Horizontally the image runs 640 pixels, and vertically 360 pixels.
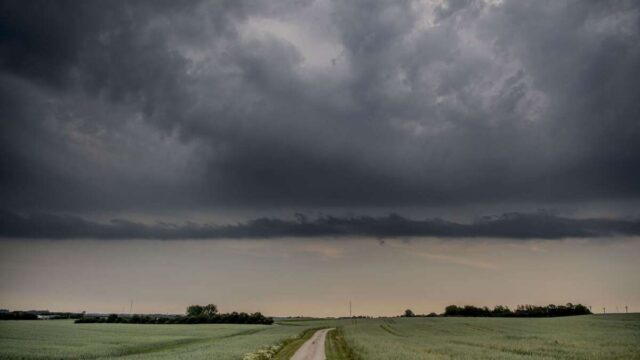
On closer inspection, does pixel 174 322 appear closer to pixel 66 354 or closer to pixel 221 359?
pixel 66 354

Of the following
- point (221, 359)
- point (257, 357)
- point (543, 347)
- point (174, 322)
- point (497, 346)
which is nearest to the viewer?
point (221, 359)

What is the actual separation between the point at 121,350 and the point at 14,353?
9.92 m

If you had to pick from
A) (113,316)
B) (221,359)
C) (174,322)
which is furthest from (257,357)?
(113,316)

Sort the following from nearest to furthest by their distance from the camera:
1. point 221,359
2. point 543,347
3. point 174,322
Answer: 1. point 221,359
2. point 543,347
3. point 174,322

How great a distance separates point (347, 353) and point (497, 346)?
17.0 meters

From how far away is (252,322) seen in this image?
160m

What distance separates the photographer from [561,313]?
184250mm

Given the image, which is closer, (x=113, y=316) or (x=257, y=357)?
(x=257, y=357)

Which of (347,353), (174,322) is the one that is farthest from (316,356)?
(174,322)

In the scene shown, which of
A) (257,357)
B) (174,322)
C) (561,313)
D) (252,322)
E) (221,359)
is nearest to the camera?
(221,359)

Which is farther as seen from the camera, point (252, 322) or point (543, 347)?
point (252, 322)

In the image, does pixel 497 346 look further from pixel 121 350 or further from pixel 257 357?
pixel 121 350

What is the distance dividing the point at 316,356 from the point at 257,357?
513 centimetres

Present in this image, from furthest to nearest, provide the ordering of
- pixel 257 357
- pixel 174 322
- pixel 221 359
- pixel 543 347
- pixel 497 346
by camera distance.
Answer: pixel 174 322, pixel 497 346, pixel 543 347, pixel 257 357, pixel 221 359
